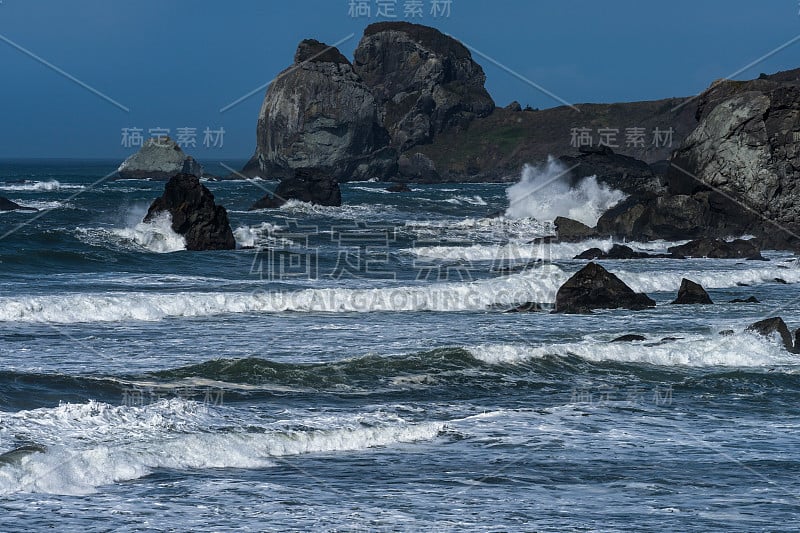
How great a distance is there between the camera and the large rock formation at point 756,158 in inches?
1745

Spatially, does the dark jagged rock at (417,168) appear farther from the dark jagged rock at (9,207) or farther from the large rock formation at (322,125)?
the dark jagged rock at (9,207)

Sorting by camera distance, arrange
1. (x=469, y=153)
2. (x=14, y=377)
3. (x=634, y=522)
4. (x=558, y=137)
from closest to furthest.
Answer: (x=634, y=522), (x=14, y=377), (x=469, y=153), (x=558, y=137)

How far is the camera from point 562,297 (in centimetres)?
2447

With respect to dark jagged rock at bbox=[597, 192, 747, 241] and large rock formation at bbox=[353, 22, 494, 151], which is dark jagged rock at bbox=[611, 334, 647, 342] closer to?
dark jagged rock at bbox=[597, 192, 747, 241]

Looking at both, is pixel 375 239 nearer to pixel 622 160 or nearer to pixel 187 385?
pixel 622 160

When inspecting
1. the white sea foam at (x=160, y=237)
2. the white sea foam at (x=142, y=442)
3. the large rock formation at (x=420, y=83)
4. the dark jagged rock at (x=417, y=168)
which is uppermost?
the large rock formation at (x=420, y=83)

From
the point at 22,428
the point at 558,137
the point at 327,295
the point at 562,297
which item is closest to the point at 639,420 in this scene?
the point at 22,428

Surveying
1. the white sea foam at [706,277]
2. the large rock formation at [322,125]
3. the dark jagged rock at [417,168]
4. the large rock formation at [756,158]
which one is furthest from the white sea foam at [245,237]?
the dark jagged rock at [417,168]

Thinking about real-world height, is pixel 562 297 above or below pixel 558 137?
below

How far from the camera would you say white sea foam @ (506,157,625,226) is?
187 feet

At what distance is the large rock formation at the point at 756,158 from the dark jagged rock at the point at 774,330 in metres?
26.1

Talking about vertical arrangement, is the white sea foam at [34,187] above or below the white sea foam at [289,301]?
above

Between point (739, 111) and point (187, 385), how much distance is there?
1403 inches

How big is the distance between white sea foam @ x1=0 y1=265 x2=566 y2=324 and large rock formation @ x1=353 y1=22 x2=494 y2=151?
135m
